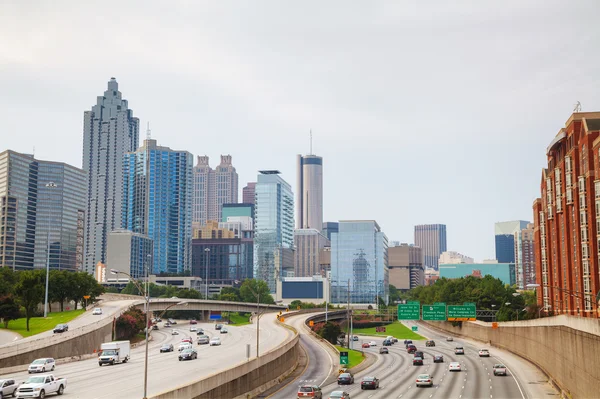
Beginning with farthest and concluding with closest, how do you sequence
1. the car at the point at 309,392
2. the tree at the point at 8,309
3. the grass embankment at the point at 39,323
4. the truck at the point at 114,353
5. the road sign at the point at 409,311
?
the road sign at the point at 409,311
the tree at the point at 8,309
the grass embankment at the point at 39,323
the truck at the point at 114,353
the car at the point at 309,392

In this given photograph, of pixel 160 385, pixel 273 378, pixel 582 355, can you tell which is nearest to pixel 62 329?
pixel 273 378

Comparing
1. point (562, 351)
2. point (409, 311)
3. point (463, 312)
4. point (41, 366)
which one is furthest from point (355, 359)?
point (41, 366)

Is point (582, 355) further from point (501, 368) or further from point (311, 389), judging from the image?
point (501, 368)

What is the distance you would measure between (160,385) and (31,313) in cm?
7928

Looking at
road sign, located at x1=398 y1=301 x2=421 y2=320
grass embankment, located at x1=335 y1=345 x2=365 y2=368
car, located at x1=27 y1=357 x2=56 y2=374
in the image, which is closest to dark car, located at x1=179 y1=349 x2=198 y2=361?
car, located at x1=27 y1=357 x2=56 y2=374

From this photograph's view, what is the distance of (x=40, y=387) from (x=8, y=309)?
67.2 meters

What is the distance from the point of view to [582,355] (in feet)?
185

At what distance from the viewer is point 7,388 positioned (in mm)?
54250

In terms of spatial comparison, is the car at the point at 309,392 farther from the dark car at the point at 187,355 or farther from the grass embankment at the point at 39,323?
the grass embankment at the point at 39,323

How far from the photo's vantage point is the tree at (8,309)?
11344 cm

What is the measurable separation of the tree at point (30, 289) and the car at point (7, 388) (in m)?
66.4

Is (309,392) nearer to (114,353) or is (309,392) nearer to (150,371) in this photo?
(150,371)

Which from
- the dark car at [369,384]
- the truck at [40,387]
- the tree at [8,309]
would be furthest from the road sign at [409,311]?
the truck at [40,387]

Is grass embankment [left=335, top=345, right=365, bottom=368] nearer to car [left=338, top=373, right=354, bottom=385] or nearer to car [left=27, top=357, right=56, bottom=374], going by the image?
car [left=338, top=373, right=354, bottom=385]
